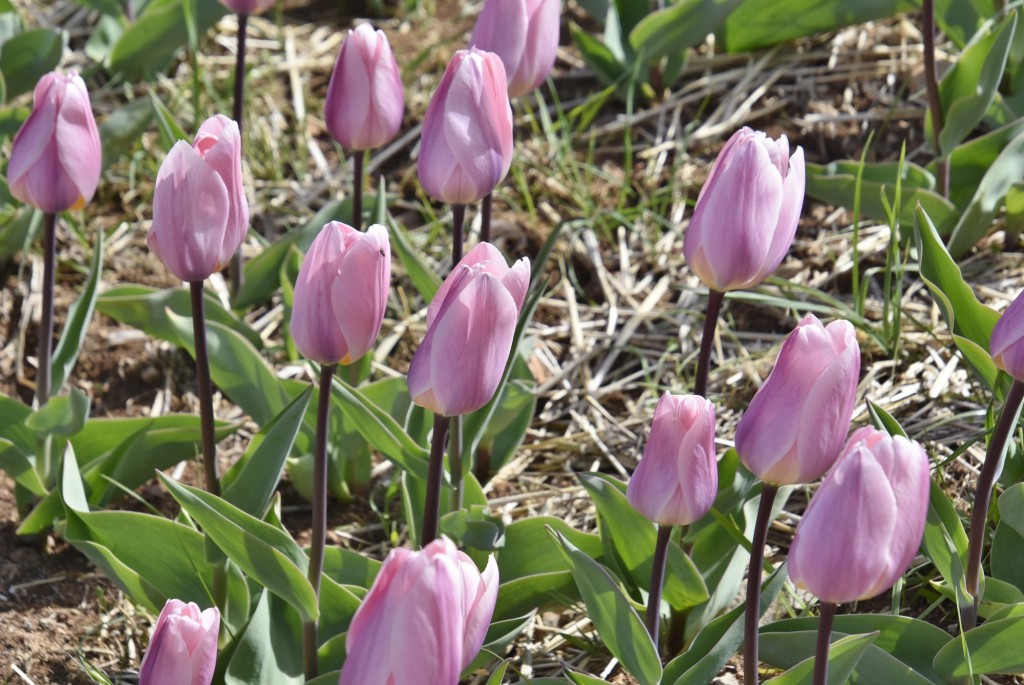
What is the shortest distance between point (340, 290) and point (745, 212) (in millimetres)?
472

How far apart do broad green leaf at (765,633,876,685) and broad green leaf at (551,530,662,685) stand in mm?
157

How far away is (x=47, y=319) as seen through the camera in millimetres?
1979

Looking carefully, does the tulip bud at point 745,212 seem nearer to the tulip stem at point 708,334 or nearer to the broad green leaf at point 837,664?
the tulip stem at point 708,334

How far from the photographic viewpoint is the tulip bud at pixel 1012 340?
1.27 metres

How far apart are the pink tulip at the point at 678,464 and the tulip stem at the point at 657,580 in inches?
2.6

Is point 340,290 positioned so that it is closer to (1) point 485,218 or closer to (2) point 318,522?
(2) point 318,522

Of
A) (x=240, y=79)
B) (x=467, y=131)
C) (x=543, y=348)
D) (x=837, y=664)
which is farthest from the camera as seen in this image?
(x=543, y=348)

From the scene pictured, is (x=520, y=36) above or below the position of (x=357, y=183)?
above

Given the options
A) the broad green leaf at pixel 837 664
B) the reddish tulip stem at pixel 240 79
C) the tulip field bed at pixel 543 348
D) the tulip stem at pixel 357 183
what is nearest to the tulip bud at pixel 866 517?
the tulip field bed at pixel 543 348

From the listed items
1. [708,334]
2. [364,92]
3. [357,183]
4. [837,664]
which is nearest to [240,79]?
[357,183]

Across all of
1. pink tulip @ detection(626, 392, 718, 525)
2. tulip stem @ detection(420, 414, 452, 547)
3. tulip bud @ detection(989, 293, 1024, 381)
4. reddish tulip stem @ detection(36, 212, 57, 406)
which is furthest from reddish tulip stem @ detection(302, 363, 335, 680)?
tulip bud @ detection(989, 293, 1024, 381)

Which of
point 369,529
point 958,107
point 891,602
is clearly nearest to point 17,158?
point 369,529

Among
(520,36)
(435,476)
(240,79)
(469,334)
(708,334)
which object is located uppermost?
(520,36)

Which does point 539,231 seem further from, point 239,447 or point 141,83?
point 141,83
